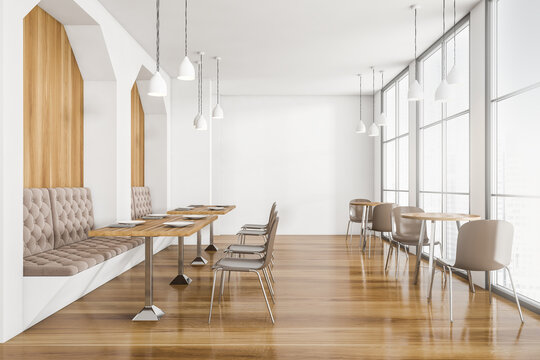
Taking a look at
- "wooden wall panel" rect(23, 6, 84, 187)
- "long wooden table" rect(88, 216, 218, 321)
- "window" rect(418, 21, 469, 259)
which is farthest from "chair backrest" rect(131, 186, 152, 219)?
"window" rect(418, 21, 469, 259)

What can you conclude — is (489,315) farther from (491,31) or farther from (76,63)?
(76,63)

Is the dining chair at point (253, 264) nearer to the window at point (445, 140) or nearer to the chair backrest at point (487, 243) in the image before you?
the chair backrest at point (487, 243)

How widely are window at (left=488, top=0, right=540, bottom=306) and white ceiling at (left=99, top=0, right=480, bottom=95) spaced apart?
0.69 m

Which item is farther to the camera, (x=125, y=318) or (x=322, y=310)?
(x=322, y=310)

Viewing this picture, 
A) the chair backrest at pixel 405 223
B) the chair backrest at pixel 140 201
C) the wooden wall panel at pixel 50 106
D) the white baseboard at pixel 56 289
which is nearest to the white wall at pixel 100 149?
the wooden wall panel at pixel 50 106

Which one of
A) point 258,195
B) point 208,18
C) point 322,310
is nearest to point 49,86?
point 208,18

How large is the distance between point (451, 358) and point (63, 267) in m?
2.86

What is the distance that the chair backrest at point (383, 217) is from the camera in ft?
19.6

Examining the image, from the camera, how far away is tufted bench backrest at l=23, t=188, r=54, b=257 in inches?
140

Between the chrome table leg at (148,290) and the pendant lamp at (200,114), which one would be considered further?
the pendant lamp at (200,114)

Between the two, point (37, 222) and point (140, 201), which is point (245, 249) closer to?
point (37, 222)

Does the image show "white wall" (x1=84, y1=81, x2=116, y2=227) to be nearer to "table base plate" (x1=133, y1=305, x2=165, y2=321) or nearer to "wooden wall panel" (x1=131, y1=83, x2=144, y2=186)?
"wooden wall panel" (x1=131, y1=83, x2=144, y2=186)

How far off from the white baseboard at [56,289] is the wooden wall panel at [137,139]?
2.12m

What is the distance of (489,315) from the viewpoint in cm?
347
